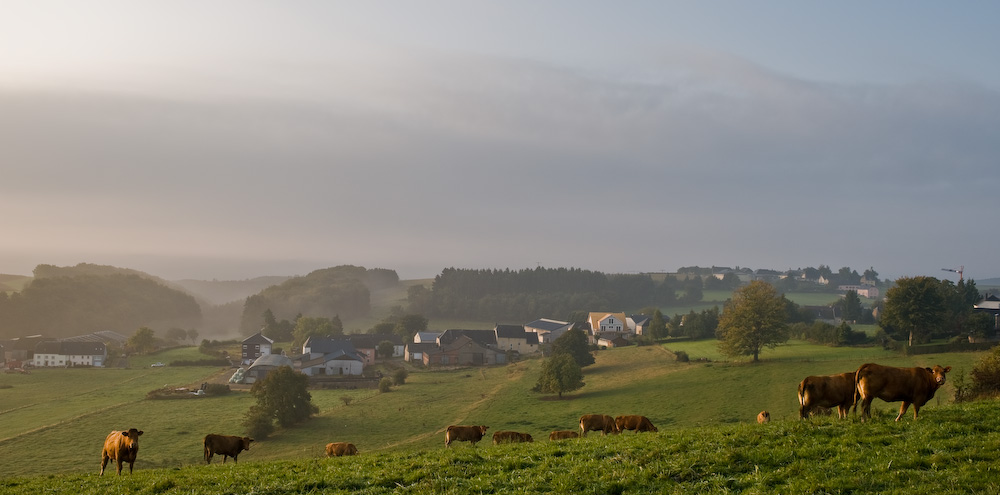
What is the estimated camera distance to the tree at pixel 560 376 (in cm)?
6481

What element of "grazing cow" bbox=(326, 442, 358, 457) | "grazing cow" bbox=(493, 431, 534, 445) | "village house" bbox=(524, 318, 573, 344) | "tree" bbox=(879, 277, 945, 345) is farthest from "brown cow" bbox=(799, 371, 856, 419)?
"village house" bbox=(524, 318, 573, 344)

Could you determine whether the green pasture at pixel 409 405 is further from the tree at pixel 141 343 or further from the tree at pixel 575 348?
the tree at pixel 141 343

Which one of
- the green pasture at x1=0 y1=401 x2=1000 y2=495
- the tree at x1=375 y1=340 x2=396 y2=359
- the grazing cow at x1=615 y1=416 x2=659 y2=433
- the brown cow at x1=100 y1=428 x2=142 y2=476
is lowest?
the tree at x1=375 y1=340 x2=396 y2=359

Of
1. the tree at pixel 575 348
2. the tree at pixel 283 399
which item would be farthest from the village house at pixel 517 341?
the tree at pixel 283 399

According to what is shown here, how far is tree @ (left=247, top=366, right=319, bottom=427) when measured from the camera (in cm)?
5541

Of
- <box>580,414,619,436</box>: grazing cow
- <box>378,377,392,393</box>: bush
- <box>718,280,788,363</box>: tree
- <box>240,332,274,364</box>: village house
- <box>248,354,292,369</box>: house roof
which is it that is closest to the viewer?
<box>580,414,619,436</box>: grazing cow

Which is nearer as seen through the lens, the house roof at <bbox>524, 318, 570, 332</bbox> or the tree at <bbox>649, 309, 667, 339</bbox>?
the tree at <bbox>649, 309, 667, 339</bbox>

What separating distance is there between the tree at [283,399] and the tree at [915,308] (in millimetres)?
68589

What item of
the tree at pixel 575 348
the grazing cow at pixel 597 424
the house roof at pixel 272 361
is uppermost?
the grazing cow at pixel 597 424

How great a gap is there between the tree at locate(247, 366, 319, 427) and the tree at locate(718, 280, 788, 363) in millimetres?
47731

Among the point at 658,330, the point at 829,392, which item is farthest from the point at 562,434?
the point at 658,330

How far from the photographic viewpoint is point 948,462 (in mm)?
12266

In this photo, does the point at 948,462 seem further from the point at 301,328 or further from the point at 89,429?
the point at 301,328

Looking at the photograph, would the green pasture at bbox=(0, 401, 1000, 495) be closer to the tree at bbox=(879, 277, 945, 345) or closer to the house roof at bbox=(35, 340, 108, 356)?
the tree at bbox=(879, 277, 945, 345)
